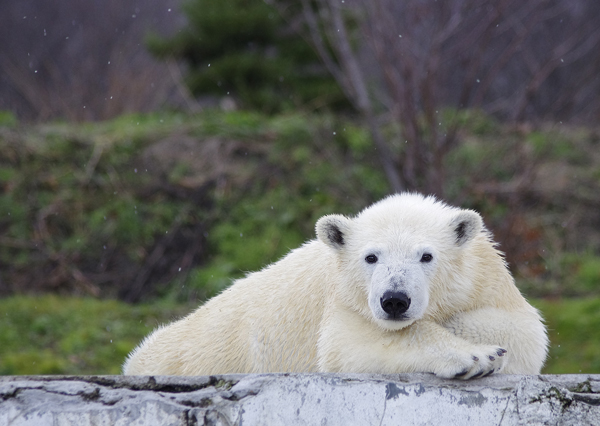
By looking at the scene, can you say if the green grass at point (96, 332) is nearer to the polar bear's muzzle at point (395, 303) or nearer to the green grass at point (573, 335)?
the green grass at point (573, 335)

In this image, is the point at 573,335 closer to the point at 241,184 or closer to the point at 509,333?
the point at 509,333

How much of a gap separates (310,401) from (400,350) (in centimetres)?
38

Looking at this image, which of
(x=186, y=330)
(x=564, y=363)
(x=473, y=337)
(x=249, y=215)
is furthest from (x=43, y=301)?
(x=473, y=337)

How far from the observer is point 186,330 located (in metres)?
3.33

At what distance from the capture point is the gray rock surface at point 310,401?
2.31 meters

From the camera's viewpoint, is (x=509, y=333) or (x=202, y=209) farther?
(x=202, y=209)

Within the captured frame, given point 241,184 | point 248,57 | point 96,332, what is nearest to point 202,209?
point 241,184

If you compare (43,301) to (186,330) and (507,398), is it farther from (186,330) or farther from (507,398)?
(507,398)

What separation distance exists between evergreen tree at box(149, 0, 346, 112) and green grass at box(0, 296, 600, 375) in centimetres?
415

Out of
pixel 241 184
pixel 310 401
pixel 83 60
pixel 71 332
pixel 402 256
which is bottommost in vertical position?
pixel 71 332

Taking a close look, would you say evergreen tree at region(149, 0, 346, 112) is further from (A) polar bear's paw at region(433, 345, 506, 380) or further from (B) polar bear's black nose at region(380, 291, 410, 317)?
(A) polar bear's paw at region(433, 345, 506, 380)

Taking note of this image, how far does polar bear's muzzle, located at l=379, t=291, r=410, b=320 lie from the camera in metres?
2.43

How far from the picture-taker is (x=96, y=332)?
622 cm

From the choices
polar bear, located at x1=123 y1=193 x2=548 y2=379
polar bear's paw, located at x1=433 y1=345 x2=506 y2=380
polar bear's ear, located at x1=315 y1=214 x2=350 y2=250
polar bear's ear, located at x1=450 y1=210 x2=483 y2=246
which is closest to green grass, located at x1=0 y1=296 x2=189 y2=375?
polar bear, located at x1=123 y1=193 x2=548 y2=379
